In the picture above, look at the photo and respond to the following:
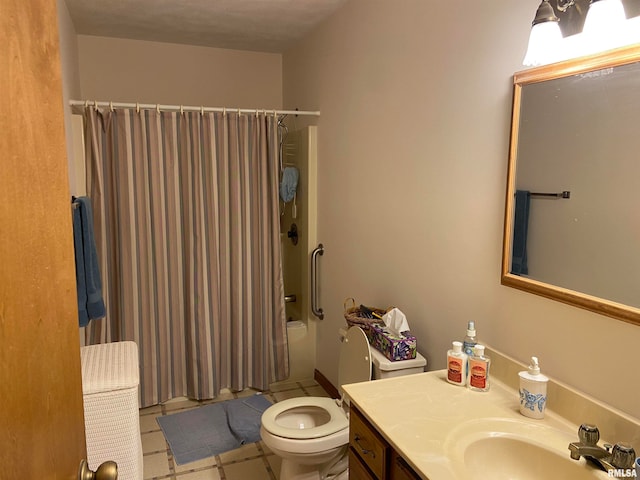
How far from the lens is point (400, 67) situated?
223 cm

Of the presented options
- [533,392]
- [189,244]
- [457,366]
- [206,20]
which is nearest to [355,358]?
[457,366]

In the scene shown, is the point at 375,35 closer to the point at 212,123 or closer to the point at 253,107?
the point at 212,123

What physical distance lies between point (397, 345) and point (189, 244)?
1.60 metres

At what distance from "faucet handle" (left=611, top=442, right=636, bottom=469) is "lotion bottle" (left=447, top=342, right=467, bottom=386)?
1.76 feet

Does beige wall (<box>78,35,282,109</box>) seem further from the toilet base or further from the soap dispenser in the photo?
the soap dispenser

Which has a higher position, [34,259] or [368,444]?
[34,259]

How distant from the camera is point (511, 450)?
1.34 meters

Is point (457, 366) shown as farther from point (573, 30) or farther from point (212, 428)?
point (212, 428)

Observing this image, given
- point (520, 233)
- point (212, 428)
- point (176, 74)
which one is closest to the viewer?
point (520, 233)

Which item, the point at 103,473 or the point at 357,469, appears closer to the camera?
the point at 103,473

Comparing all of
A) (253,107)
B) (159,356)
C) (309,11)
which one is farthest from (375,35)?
(159,356)

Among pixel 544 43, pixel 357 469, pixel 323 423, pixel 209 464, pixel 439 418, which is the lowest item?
pixel 209 464

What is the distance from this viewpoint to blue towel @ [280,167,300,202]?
10.9ft

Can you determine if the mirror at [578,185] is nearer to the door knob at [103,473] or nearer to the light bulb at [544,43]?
the light bulb at [544,43]
